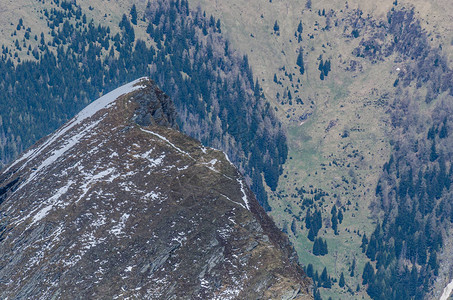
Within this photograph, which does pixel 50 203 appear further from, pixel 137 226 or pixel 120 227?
pixel 137 226

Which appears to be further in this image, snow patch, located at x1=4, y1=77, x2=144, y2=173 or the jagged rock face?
snow patch, located at x1=4, y1=77, x2=144, y2=173

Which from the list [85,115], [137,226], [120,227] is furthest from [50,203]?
[85,115]

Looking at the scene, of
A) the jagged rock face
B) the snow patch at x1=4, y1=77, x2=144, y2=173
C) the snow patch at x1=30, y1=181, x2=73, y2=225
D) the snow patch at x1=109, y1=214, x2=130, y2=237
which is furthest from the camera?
the snow patch at x1=4, y1=77, x2=144, y2=173

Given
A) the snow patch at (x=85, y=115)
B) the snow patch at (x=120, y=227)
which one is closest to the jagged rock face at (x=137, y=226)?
the snow patch at (x=120, y=227)

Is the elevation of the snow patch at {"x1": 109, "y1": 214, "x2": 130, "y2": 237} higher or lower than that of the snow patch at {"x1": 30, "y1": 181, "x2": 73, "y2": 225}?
higher

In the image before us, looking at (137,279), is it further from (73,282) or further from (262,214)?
(262,214)

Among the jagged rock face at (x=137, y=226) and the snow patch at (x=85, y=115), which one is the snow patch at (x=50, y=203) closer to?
the jagged rock face at (x=137, y=226)

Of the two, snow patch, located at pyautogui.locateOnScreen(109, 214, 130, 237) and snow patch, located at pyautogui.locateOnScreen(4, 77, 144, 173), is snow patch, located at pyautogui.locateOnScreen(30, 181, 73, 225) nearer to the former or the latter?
snow patch, located at pyautogui.locateOnScreen(109, 214, 130, 237)

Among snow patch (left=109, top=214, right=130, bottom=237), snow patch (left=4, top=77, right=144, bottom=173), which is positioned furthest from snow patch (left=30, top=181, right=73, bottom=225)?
snow patch (left=4, top=77, right=144, bottom=173)
